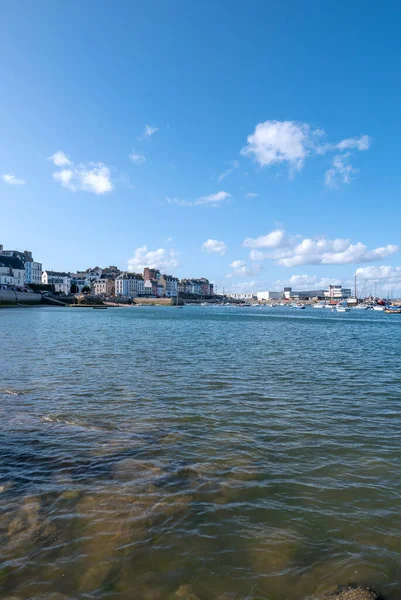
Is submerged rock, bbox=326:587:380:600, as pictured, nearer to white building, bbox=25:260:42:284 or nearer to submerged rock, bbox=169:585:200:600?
submerged rock, bbox=169:585:200:600

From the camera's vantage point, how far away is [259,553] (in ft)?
20.4

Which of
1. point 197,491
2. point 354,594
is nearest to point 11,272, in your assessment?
point 197,491

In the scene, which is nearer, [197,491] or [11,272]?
[197,491]

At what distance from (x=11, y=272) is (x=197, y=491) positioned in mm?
156878

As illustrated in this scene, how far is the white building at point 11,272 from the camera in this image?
140925 millimetres

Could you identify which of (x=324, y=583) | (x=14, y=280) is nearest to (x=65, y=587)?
(x=324, y=583)

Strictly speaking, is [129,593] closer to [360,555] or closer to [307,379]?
[360,555]

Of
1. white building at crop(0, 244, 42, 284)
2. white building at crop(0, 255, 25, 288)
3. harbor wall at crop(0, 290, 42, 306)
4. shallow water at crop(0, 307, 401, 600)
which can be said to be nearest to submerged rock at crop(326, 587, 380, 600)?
shallow water at crop(0, 307, 401, 600)

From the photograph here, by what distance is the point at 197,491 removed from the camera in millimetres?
8156

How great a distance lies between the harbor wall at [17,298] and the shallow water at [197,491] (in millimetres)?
109028

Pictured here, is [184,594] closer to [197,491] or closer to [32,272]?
[197,491]

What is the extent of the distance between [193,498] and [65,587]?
3080mm

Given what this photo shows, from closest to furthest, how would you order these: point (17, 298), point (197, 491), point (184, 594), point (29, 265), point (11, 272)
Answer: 1. point (184, 594)
2. point (197, 491)
3. point (17, 298)
4. point (11, 272)
5. point (29, 265)

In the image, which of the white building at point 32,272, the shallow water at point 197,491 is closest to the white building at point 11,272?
the white building at point 32,272
